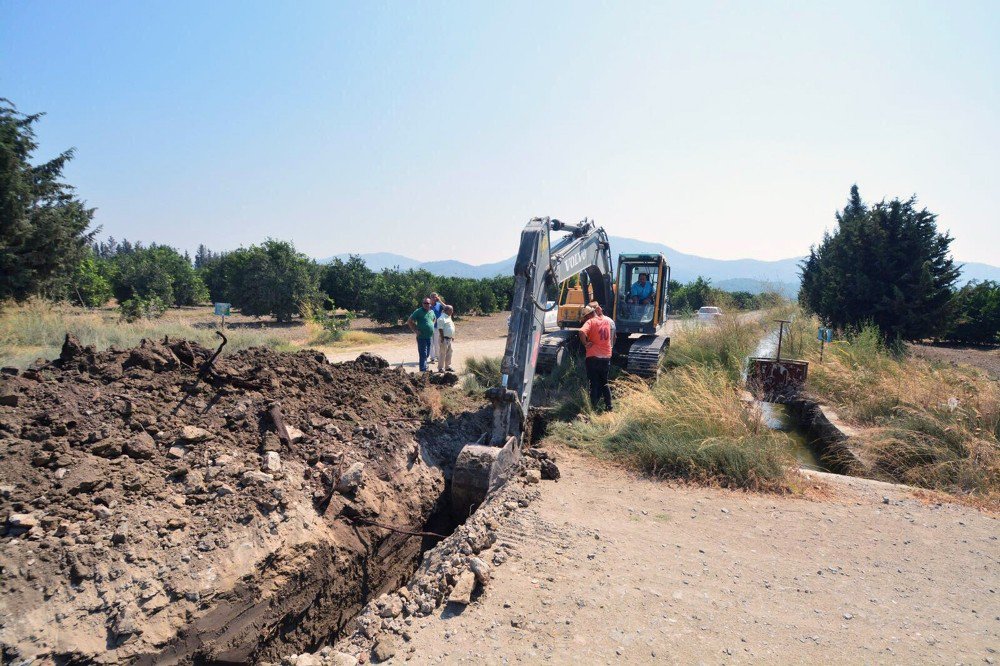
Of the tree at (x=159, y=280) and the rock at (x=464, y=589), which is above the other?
the tree at (x=159, y=280)

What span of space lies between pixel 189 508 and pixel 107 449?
0.87 meters

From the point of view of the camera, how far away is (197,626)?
10.8 ft

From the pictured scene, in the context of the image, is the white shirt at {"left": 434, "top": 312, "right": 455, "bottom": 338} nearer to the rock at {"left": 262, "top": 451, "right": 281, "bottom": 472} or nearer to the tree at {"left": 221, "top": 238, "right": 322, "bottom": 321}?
the rock at {"left": 262, "top": 451, "right": 281, "bottom": 472}

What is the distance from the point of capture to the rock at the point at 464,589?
351cm

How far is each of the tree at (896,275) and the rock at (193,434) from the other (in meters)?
15.2

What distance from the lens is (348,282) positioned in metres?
27.1

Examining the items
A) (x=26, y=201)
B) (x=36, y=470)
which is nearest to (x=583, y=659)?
(x=36, y=470)

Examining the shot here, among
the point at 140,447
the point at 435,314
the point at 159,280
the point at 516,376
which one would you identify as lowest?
the point at 140,447

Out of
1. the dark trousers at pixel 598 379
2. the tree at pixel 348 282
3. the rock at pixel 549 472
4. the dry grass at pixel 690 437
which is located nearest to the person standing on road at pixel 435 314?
the dark trousers at pixel 598 379

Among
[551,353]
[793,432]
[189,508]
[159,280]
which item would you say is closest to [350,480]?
[189,508]

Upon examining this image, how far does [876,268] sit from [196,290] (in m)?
35.5

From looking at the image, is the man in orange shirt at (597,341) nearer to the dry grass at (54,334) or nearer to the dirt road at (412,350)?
the dirt road at (412,350)

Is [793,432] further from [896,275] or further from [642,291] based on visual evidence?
[896,275]

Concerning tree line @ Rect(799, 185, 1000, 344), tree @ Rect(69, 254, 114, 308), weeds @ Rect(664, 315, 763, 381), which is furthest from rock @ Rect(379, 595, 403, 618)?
tree @ Rect(69, 254, 114, 308)
